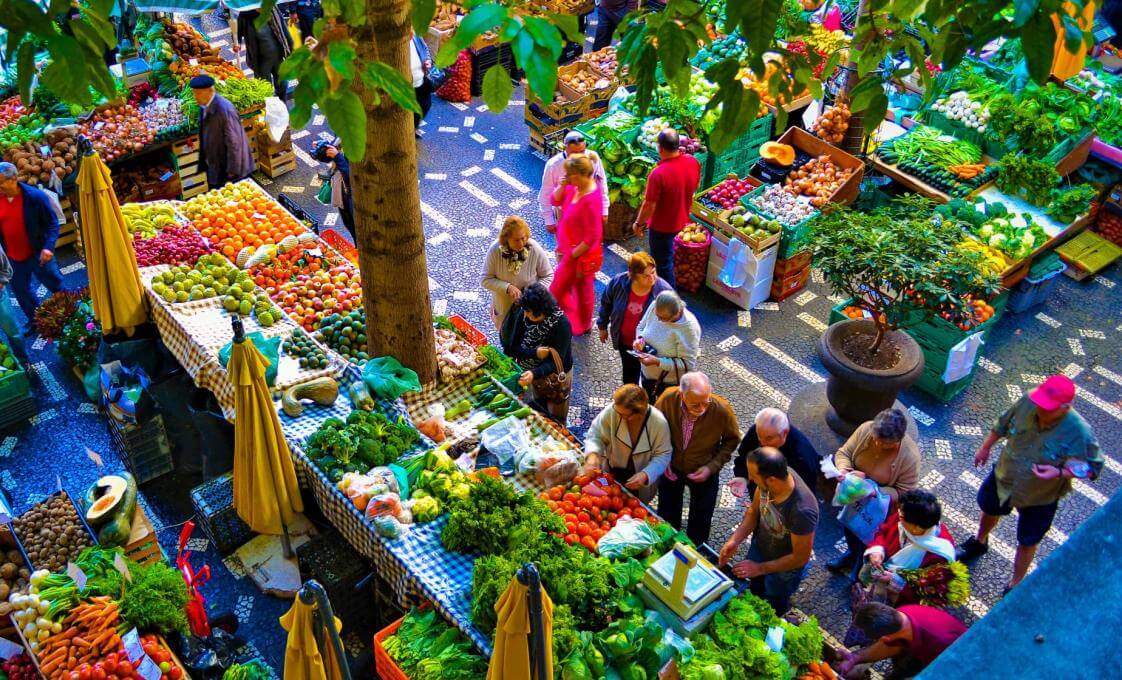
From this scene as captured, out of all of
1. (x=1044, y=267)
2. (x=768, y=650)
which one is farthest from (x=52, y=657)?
(x=1044, y=267)

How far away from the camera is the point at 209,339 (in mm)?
7355

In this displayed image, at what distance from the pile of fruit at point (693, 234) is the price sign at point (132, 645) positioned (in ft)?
19.1

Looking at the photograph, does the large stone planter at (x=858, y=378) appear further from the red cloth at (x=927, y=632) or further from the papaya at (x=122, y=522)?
the papaya at (x=122, y=522)

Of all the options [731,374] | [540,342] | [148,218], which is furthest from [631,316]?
[148,218]

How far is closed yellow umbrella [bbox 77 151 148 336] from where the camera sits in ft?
22.5

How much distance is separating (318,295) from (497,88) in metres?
4.77

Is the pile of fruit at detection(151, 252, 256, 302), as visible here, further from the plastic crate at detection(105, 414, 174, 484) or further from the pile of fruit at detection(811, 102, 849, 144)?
the pile of fruit at detection(811, 102, 849, 144)

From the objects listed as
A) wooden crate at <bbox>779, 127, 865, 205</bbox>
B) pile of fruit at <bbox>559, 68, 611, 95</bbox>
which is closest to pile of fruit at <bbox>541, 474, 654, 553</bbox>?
wooden crate at <bbox>779, 127, 865, 205</bbox>

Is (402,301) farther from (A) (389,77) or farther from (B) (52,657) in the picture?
(A) (389,77)

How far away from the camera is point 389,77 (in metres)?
3.57

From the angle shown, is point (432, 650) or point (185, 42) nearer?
point (432, 650)

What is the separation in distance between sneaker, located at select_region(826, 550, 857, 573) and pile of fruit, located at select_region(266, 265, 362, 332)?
3940 millimetres

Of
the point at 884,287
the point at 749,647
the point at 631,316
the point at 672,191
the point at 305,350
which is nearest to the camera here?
the point at 749,647

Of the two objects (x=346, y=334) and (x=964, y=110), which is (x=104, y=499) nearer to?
(x=346, y=334)
